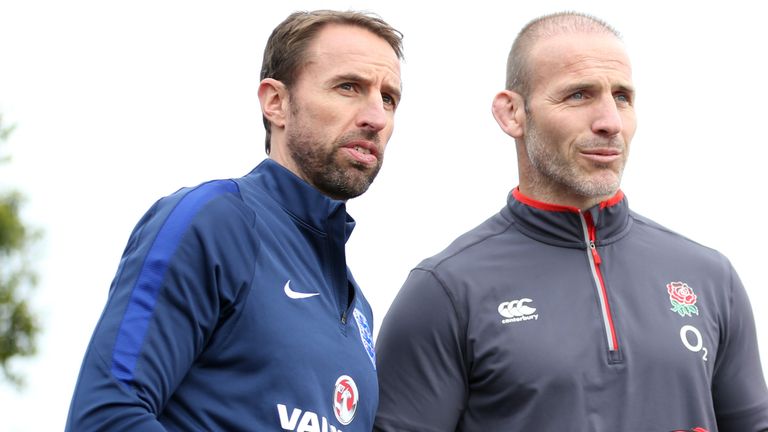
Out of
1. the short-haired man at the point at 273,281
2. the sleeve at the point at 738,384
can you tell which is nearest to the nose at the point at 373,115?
the short-haired man at the point at 273,281

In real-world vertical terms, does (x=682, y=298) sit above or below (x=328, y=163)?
below

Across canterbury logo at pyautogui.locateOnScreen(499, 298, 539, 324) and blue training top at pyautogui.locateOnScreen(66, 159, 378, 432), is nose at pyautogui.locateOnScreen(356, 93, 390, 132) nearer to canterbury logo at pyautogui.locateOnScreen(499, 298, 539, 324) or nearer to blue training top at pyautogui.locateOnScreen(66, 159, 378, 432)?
blue training top at pyautogui.locateOnScreen(66, 159, 378, 432)

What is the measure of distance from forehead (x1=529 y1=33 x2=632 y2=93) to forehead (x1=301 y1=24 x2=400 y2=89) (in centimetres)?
71

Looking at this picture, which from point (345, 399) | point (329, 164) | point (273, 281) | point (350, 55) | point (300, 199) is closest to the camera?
point (273, 281)

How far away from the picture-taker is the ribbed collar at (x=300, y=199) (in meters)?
3.92

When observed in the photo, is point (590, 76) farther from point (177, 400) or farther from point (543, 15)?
point (177, 400)

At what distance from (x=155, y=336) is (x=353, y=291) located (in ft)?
3.52

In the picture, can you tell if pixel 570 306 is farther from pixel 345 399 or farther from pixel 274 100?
pixel 274 100

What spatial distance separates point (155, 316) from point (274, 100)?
1282mm

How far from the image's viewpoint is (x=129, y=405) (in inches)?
120

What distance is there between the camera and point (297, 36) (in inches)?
167

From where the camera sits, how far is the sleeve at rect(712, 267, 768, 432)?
4.55m

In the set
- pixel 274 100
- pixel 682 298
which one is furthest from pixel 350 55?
pixel 682 298

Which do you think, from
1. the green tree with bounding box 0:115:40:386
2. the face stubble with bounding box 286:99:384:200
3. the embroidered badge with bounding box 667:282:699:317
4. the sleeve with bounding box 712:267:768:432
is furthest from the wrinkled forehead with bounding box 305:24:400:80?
the green tree with bounding box 0:115:40:386
